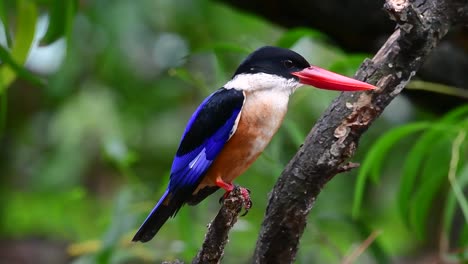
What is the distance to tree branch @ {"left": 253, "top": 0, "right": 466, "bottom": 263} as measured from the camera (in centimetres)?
183

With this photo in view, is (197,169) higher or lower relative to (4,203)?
lower

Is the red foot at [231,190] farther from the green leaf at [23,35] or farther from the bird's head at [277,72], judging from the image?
the green leaf at [23,35]

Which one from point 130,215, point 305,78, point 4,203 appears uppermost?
point 4,203

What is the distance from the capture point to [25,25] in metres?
2.75

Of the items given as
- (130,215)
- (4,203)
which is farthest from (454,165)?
(4,203)

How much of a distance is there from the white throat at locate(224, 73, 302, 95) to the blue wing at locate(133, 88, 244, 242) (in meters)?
0.04

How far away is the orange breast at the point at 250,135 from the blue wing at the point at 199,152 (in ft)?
0.06

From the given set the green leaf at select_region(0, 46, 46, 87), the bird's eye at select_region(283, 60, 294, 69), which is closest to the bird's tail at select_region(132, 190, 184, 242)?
the bird's eye at select_region(283, 60, 294, 69)

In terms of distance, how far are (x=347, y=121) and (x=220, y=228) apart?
0.31 m

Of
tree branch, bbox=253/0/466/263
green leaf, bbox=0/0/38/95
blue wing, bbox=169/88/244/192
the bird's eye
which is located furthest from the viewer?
green leaf, bbox=0/0/38/95

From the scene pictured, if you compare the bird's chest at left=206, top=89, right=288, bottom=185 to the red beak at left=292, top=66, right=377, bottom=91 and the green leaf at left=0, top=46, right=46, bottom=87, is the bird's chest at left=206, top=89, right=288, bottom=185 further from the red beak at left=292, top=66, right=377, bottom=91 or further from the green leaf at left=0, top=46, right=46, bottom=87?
the green leaf at left=0, top=46, right=46, bottom=87

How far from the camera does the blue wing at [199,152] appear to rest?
6.53 feet

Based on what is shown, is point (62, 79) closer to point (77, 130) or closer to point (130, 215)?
point (77, 130)

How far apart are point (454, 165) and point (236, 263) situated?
154 cm
